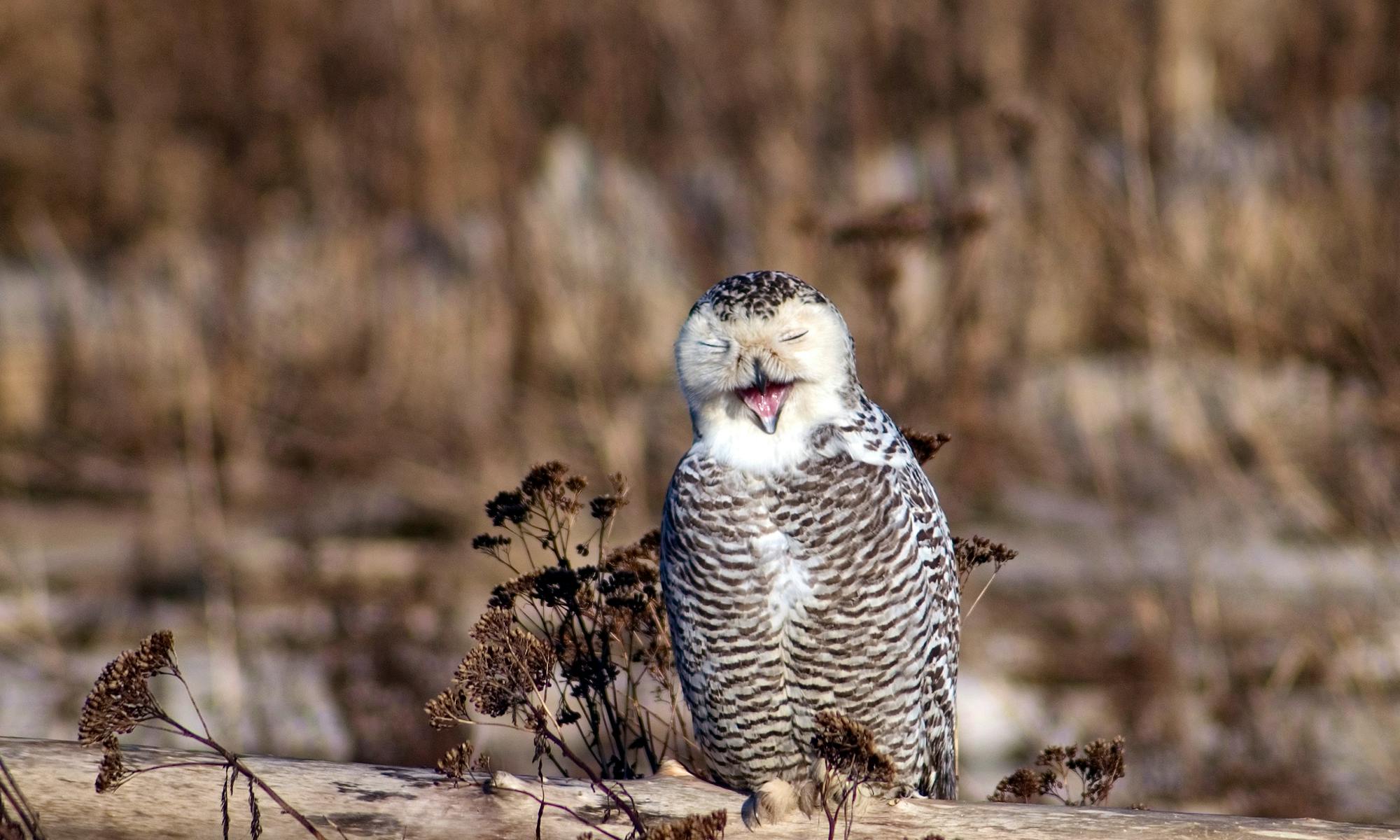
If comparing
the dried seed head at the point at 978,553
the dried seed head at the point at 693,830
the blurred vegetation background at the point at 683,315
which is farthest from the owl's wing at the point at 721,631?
the blurred vegetation background at the point at 683,315

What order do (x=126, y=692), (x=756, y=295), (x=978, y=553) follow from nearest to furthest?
(x=126, y=692) → (x=756, y=295) → (x=978, y=553)

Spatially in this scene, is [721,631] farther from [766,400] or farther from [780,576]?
[766,400]

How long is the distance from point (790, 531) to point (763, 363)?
31 centimetres

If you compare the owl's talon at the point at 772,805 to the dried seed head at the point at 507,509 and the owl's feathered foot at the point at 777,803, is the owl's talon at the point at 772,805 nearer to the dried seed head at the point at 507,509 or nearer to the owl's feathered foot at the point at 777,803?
the owl's feathered foot at the point at 777,803

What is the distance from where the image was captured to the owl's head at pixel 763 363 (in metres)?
2.53

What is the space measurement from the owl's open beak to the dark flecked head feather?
0.41 ft

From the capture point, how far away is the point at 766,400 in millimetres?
2574

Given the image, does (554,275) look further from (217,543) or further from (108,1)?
(108,1)

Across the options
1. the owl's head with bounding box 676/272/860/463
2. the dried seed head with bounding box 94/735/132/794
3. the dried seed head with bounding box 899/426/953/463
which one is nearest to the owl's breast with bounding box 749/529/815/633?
the owl's head with bounding box 676/272/860/463

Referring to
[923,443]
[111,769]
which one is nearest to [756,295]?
[923,443]

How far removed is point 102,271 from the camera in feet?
29.4

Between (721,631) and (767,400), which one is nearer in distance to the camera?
(767,400)

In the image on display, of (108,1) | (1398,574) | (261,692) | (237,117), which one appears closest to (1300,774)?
(1398,574)

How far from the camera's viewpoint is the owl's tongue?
2.56 meters
